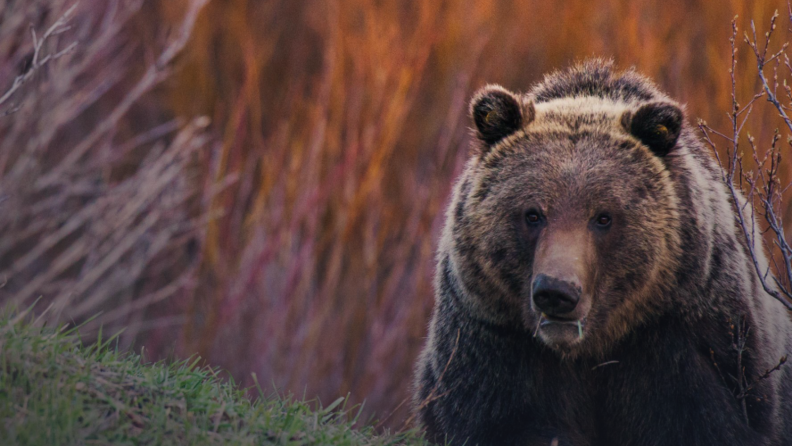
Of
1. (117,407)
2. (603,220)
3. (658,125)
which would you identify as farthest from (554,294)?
(117,407)

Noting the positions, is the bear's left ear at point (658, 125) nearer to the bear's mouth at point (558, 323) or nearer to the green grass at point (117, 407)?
the bear's mouth at point (558, 323)

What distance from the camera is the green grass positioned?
296 centimetres

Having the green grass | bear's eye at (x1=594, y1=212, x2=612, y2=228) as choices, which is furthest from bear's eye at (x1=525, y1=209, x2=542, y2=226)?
the green grass

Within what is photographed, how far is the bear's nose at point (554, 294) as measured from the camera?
11.7ft

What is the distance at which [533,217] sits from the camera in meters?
3.98

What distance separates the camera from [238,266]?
27.6ft

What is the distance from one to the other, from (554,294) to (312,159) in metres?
5.15

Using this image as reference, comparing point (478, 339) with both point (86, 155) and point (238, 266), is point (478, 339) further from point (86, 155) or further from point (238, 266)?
point (86, 155)

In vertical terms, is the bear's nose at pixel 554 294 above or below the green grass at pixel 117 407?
below

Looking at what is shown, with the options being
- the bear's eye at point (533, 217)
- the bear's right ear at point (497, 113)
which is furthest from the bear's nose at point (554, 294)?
the bear's right ear at point (497, 113)

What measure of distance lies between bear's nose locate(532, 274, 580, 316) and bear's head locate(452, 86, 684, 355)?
0.02 m

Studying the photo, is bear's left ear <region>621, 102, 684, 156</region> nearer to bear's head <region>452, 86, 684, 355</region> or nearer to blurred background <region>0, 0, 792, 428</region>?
bear's head <region>452, 86, 684, 355</region>

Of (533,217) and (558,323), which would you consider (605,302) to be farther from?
(533,217)

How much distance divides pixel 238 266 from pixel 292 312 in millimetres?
690
